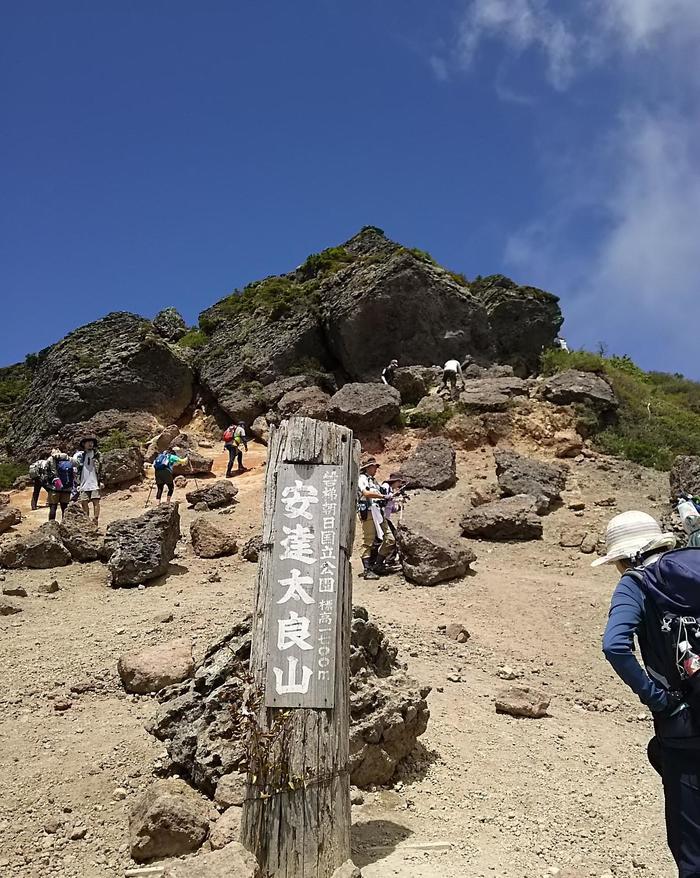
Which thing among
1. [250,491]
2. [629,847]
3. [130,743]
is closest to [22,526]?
[250,491]

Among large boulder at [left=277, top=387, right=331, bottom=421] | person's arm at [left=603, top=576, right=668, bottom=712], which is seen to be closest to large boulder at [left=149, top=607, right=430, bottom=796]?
person's arm at [left=603, top=576, right=668, bottom=712]

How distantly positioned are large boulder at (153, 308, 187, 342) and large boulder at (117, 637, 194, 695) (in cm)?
2358

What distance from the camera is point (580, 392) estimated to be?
16.9 m

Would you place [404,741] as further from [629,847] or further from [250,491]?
[250,491]

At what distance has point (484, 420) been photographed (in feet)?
55.1

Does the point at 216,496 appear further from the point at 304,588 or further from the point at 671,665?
the point at 671,665

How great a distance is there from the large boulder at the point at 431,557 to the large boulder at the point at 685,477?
5.03 meters

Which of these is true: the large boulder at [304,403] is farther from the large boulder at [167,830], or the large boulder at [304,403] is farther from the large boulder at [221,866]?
the large boulder at [221,866]

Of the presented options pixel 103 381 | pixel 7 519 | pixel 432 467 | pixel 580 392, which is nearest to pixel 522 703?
pixel 432 467

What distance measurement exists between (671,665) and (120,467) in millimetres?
16051

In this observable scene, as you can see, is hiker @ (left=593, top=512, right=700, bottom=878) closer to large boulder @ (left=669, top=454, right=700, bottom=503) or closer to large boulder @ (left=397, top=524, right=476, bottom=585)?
large boulder @ (left=397, top=524, right=476, bottom=585)

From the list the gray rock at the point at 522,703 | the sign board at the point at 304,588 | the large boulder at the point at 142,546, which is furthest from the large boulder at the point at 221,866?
the large boulder at the point at 142,546

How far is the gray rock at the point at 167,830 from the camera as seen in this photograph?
374 centimetres

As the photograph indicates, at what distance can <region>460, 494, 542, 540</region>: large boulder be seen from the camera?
11398 mm
